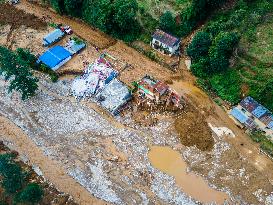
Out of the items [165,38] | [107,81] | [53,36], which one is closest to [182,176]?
[107,81]

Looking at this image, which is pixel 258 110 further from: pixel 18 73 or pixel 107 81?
pixel 18 73

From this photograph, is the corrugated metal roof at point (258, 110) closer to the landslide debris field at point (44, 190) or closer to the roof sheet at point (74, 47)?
the landslide debris field at point (44, 190)

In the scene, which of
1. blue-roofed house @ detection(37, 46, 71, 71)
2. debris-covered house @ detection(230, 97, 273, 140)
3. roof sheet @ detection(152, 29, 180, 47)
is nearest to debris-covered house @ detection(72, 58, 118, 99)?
blue-roofed house @ detection(37, 46, 71, 71)

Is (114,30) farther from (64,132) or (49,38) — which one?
(64,132)

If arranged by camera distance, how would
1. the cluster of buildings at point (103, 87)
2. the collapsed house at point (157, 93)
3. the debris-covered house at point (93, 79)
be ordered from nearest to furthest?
the collapsed house at point (157, 93) → the cluster of buildings at point (103, 87) → the debris-covered house at point (93, 79)

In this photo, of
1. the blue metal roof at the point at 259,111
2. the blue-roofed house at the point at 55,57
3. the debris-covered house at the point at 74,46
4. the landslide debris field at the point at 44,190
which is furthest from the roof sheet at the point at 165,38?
the landslide debris field at the point at 44,190

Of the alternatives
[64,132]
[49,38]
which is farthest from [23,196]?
[49,38]

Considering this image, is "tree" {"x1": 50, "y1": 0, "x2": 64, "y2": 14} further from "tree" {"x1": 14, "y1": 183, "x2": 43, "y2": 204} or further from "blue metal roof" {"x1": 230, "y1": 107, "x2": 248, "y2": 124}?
"tree" {"x1": 14, "y1": 183, "x2": 43, "y2": 204}
